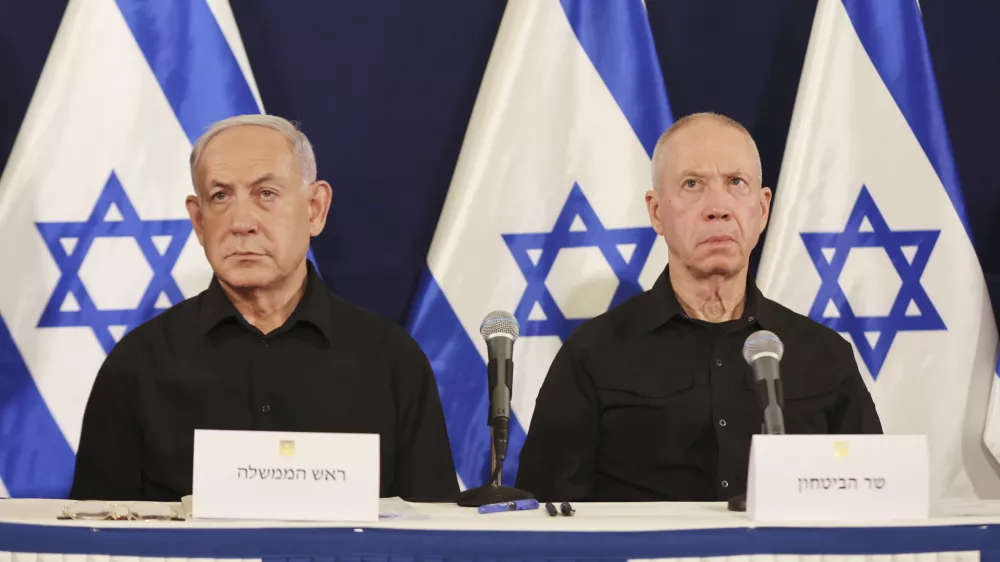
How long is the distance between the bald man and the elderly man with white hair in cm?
33

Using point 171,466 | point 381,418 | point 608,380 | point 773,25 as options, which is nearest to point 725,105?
point 773,25

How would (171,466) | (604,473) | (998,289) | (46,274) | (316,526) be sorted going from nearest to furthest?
1. (316,526)
2. (171,466)
3. (604,473)
4. (46,274)
5. (998,289)

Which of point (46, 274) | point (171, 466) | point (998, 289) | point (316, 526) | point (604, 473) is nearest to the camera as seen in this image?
point (316, 526)

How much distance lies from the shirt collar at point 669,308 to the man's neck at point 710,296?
0.03 metres

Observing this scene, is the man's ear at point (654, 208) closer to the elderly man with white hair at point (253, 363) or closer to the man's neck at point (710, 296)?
the man's neck at point (710, 296)

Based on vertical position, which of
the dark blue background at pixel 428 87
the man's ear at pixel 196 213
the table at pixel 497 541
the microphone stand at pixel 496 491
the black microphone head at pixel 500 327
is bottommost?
the table at pixel 497 541

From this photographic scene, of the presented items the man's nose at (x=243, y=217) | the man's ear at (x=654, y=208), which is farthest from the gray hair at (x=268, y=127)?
the man's ear at (x=654, y=208)

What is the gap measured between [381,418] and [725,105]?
161 centimetres

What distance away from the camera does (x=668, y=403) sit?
271cm

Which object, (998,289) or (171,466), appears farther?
(998,289)

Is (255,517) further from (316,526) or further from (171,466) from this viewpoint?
(171,466)

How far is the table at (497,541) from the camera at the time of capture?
1.63m

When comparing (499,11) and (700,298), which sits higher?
(499,11)

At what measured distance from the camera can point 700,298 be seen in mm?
2869
